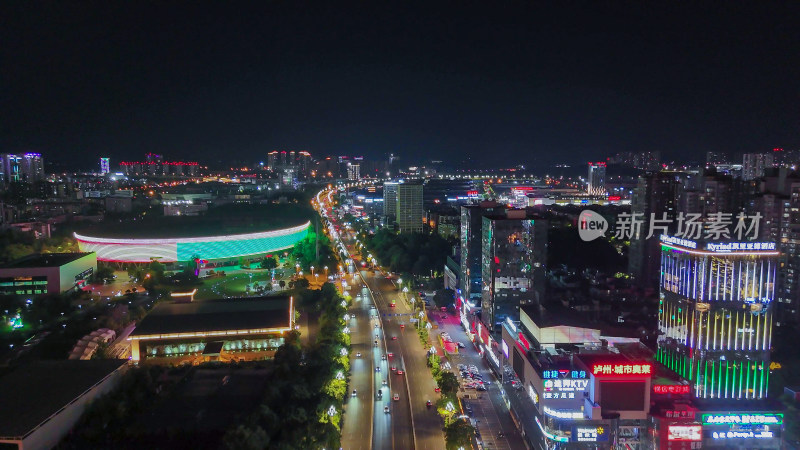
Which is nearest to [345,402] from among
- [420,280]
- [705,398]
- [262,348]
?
[262,348]

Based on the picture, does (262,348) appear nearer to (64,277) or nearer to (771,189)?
(64,277)

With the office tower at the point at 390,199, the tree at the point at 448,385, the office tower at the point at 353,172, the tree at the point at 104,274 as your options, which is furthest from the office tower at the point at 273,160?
the tree at the point at 448,385

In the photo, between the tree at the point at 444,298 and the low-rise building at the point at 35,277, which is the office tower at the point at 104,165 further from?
the tree at the point at 444,298

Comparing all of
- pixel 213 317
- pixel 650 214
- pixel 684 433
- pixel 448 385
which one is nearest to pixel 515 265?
pixel 448 385

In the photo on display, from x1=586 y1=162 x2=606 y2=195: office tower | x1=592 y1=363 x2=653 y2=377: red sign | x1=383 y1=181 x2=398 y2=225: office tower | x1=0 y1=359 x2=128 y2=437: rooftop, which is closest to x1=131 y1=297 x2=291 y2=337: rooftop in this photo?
x1=0 y1=359 x2=128 y2=437: rooftop

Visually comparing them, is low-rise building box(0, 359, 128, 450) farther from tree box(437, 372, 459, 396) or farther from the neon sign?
the neon sign

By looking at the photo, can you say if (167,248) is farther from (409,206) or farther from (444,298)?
(409,206)
